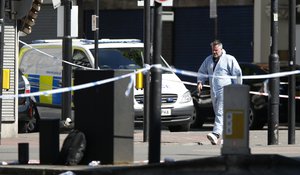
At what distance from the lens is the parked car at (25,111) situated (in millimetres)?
21734

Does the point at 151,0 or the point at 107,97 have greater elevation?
the point at 151,0

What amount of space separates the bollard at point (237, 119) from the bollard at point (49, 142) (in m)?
2.60

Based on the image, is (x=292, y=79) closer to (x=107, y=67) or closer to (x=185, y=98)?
(x=185, y=98)

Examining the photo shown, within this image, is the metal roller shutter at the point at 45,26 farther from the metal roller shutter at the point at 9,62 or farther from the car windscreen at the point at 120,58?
the metal roller shutter at the point at 9,62

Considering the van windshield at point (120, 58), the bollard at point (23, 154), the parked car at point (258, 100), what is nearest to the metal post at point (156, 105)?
the bollard at point (23, 154)

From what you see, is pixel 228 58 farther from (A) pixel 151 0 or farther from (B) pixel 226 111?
(B) pixel 226 111

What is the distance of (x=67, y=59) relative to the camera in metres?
22.2

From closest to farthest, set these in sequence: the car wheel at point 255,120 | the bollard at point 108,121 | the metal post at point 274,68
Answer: the bollard at point 108,121
the metal post at point 274,68
the car wheel at point 255,120

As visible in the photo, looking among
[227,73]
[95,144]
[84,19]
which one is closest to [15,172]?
[95,144]

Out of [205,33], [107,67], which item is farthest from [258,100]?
[205,33]

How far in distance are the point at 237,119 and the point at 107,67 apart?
35.1 ft

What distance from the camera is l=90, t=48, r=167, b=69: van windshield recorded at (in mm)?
22266

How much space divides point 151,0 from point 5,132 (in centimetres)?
392

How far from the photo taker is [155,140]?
12422mm
